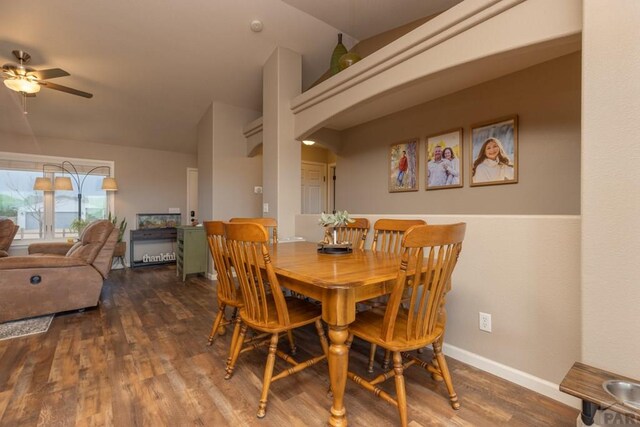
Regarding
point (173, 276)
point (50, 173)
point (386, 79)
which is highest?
point (386, 79)

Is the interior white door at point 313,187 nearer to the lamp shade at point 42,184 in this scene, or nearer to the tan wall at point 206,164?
the tan wall at point 206,164

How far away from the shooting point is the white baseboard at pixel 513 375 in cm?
160

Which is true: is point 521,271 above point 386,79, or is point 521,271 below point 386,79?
below

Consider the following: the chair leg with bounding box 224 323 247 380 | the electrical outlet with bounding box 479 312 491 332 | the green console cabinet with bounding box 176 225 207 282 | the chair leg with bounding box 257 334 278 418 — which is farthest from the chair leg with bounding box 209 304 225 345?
the green console cabinet with bounding box 176 225 207 282

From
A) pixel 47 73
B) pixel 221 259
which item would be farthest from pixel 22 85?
pixel 221 259

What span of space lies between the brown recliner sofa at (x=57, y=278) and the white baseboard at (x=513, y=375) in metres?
3.59

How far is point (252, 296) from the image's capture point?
1.63m

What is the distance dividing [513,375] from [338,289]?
1.40 metres

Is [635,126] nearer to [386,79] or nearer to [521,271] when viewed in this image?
[521,271]

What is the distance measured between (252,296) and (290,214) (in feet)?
7.03

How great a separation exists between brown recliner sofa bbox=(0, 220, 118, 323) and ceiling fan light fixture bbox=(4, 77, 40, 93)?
1529mm

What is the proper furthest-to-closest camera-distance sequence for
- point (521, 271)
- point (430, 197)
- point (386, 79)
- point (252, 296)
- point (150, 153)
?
point (150, 153) → point (430, 197) → point (386, 79) → point (521, 271) → point (252, 296)

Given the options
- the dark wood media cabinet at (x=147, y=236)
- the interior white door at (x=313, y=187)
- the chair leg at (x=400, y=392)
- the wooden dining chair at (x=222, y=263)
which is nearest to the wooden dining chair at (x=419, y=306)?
the chair leg at (x=400, y=392)

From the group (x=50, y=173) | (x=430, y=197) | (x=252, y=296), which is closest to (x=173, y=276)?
(x=50, y=173)
